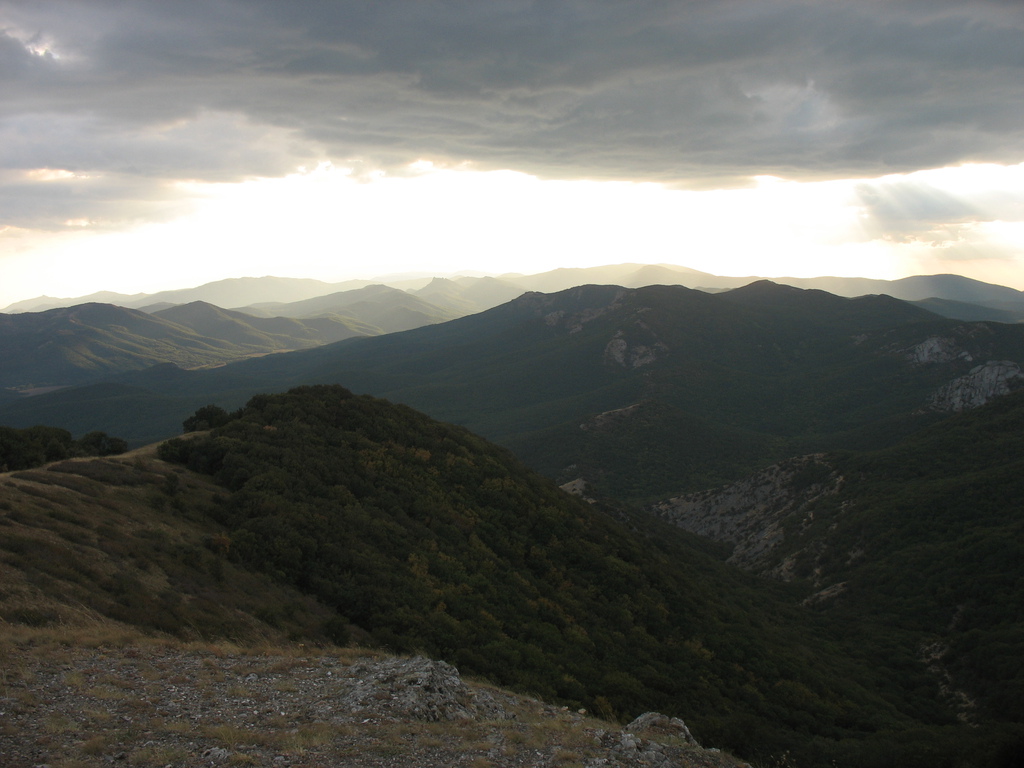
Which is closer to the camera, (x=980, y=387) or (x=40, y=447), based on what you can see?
(x=40, y=447)

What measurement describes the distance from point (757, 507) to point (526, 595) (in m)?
62.2

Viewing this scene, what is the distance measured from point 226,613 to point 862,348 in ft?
703

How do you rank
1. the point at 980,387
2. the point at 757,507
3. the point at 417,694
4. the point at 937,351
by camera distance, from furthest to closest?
the point at 937,351 → the point at 980,387 → the point at 757,507 → the point at 417,694

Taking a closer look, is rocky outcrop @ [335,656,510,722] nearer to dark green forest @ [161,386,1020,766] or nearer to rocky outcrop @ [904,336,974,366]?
dark green forest @ [161,386,1020,766]

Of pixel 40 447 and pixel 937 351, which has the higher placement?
pixel 937 351

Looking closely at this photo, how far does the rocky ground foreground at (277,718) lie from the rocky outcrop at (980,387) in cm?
13811

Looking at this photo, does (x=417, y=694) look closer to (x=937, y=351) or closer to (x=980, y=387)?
(x=980, y=387)

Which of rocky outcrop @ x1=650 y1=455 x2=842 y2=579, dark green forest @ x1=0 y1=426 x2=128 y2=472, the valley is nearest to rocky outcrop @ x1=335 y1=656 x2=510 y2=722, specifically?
the valley

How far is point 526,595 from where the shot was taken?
3031cm

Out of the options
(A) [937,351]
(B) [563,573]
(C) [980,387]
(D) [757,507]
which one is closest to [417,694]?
(B) [563,573]

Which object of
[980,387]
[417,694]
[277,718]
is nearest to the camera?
[277,718]

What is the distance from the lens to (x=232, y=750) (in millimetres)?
11711

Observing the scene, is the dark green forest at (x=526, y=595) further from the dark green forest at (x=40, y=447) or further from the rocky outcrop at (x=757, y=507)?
the rocky outcrop at (x=757, y=507)

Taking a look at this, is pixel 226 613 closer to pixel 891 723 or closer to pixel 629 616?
pixel 629 616
